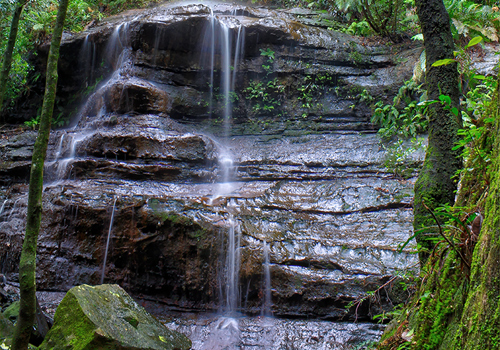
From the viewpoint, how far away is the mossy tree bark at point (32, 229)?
3355 mm

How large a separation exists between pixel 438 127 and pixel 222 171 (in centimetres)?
587

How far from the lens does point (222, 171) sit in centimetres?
845

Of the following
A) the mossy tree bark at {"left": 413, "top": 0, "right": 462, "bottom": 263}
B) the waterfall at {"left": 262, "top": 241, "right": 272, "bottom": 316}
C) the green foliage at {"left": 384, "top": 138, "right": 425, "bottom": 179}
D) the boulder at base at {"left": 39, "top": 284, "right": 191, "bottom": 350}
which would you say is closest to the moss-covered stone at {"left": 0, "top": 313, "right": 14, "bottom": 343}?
the boulder at base at {"left": 39, "top": 284, "right": 191, "bottom": 350}

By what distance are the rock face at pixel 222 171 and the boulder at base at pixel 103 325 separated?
150 centimetres

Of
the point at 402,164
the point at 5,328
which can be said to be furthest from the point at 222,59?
the point at 5,328

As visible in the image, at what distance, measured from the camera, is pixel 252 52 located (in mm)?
10609

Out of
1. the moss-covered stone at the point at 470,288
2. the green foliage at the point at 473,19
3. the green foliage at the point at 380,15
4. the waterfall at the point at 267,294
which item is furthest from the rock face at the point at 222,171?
the moss-covered stone at the point at 470,288

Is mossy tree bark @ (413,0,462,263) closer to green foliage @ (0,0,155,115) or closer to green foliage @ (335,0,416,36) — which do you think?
green foliage @ (335,0,416,36)

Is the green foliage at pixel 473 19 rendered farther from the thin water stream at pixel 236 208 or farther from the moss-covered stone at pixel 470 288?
the moss-covered stone at pixel 470 288

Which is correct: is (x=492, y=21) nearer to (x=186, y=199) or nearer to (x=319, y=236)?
(x=319, y=236)

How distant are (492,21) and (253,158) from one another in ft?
20.2

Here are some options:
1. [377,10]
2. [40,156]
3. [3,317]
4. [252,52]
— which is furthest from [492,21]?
[3,317]

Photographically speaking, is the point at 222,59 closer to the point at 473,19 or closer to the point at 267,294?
the point at 473,19

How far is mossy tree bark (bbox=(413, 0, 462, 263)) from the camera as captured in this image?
295 centimetres
